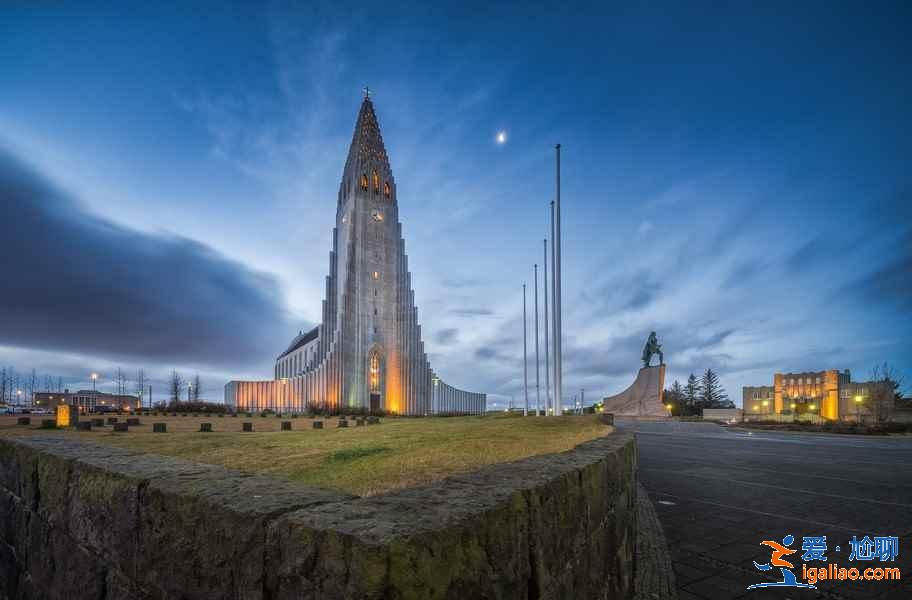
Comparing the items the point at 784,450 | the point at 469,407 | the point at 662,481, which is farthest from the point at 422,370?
the point at 662,481

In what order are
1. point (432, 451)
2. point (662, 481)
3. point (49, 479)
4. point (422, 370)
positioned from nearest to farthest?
point (49, 479), point (432, 451), point (662, 481), point (422, 370)

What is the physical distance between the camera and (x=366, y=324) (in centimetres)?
5431

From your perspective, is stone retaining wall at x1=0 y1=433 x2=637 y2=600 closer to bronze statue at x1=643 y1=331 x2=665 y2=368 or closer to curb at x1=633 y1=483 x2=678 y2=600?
curb at x1=633 y1=483 x2=678 y2=600

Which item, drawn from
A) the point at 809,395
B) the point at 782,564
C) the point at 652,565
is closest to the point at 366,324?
the point at 652,565

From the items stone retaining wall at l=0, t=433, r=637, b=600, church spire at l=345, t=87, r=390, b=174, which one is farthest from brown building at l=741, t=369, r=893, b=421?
stone retaining wall at l=0, t=433, r=637, b=600

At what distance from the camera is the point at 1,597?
4.15 metres

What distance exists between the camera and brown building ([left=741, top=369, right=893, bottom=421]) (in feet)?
219

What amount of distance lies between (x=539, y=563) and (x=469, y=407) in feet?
210

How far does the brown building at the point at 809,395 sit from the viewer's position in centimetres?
6681

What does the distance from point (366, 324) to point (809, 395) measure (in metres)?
76.4

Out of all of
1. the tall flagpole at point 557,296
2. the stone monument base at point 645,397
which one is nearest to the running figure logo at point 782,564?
the tall flagpole at point 557,296

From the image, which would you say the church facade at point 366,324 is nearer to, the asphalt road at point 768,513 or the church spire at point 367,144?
the church spire at point 367,144

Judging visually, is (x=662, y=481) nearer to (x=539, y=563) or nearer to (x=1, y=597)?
(x=539, y=563)

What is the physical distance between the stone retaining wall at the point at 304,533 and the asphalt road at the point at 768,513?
247 cm
